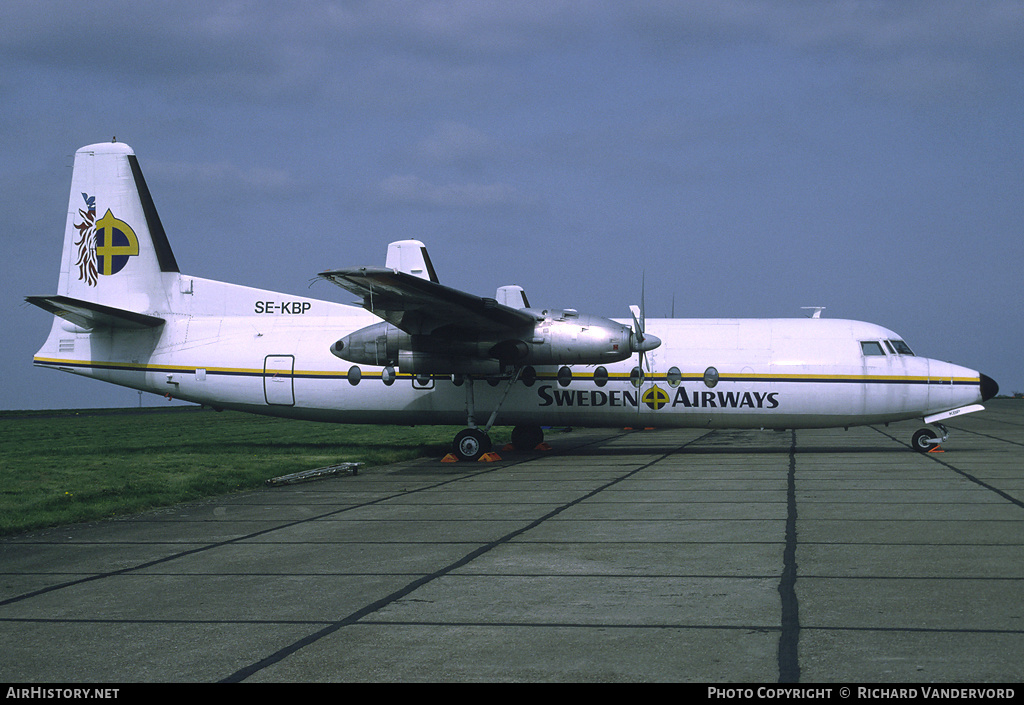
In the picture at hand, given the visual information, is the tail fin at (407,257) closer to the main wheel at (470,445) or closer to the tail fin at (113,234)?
the main wheel at (470,445)

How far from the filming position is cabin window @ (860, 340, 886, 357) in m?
22.2

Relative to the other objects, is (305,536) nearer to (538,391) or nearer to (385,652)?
(385,652)

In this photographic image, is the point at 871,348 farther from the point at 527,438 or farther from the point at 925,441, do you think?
the point at 527,438

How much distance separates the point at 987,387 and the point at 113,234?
901 inches

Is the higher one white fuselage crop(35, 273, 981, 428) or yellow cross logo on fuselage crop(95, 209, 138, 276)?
yellow cross logo on fuselage crop(95, 209, 138, 276)

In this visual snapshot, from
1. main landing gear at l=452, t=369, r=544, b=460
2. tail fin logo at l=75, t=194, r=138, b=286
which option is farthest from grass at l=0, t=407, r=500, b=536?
tail fin logo at l=75, t=194, r=138, b=286

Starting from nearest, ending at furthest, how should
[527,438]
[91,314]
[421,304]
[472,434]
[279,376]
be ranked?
[421,304] → [472,434] → [91,314] → [279,376] → [527,438]

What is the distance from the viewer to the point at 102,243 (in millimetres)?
24953

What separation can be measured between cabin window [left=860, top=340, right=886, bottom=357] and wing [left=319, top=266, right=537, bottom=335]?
8.11 metres

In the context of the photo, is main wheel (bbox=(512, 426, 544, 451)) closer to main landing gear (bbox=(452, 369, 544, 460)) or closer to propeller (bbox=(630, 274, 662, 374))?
main landing gear (bbox=(452, 369, 544, 460))

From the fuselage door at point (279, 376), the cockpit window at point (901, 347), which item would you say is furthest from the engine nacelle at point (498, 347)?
the cockpit window at point (901, 347)

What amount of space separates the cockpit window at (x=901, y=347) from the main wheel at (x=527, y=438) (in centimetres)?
935

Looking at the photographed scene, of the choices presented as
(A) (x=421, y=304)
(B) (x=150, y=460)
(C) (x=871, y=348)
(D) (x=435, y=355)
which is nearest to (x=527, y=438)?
(D) (x=435, y=355)

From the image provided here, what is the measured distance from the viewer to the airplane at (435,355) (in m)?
21.8
